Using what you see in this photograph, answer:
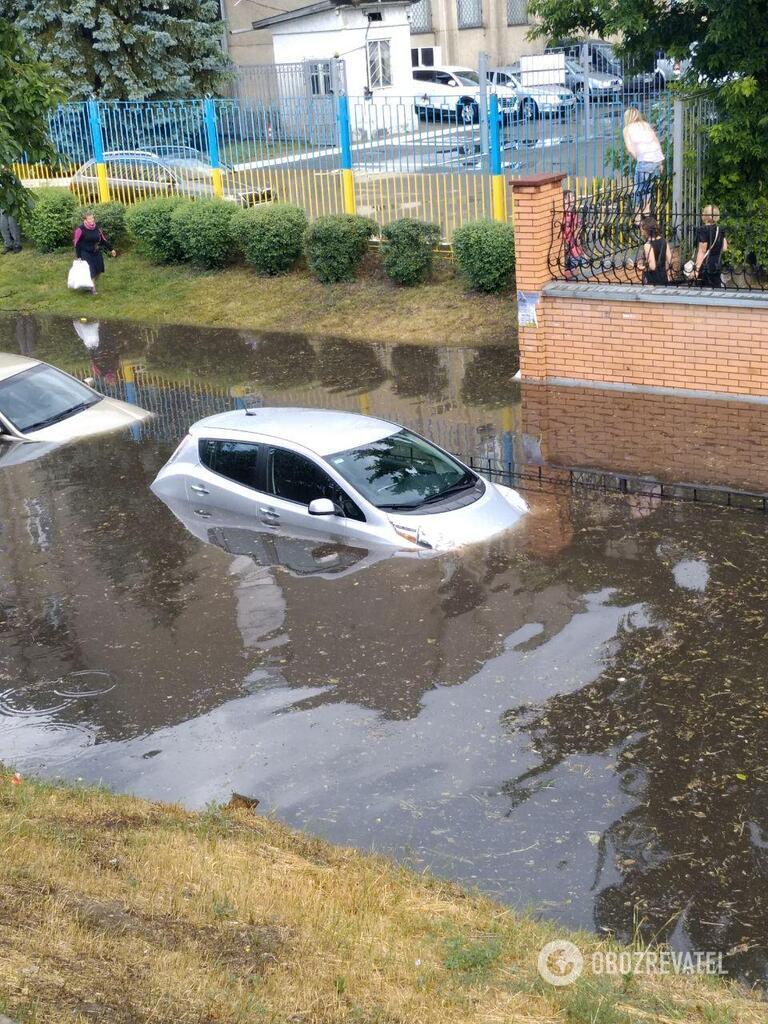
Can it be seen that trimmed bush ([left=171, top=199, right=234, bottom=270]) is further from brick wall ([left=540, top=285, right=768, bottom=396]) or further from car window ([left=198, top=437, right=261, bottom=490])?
car window ([left=198, top=437, right=261, bottom=490])

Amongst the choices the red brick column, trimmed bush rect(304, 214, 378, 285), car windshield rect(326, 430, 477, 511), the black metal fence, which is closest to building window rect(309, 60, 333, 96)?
trimmed bush rect(304, 214, 378, 285)

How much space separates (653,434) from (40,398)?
725 centimetres

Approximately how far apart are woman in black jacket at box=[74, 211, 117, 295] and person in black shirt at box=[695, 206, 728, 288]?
12371mm

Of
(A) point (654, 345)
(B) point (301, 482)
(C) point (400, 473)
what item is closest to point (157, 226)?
(A) point (654, 345)

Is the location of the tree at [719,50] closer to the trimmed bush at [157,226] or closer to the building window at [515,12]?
the trimmed bush at [157,226]

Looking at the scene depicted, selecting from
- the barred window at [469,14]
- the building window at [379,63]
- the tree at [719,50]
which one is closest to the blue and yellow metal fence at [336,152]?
the tree at [719,50]

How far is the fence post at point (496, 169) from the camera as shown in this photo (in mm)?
19845

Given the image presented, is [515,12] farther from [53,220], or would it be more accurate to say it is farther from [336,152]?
[336,152]

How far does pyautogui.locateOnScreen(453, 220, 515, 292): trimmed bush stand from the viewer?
61.5 feet

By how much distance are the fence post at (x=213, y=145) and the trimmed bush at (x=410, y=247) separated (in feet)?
18.6

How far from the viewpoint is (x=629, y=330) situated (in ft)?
49.1

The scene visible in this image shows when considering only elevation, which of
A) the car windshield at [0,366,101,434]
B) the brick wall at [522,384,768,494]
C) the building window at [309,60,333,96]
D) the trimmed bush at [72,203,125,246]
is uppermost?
the building window at [309,60,333,96]

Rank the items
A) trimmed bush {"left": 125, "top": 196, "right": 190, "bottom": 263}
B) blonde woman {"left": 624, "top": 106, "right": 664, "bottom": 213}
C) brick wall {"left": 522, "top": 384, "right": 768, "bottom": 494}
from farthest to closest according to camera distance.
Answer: trimmed bush {"left": 125, "top": 196, "right": 190, "bottom": 263}, blonde woman {"left": 624, "top": 106, "right": 664, "bottom": 213}, brick wall {"left": 522, "top": 384, "right": 768, "bottom": 494}

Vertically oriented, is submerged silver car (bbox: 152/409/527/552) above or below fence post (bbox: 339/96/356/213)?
below
